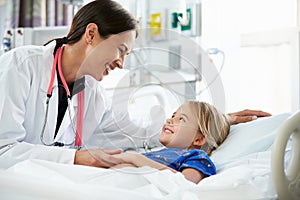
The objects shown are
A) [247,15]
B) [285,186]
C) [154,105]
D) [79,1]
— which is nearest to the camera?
[285,186]

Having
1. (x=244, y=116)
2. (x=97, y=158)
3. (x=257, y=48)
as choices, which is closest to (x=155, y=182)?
(x=97, y=158)

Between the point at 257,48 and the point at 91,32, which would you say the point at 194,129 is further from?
the point at 257,48

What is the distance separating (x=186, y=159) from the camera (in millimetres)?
1455

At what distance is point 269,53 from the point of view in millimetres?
3002

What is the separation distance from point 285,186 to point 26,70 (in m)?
0.91

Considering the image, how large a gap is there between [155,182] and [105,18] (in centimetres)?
68

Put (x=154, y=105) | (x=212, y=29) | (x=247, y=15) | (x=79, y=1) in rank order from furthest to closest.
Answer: (x=212, y=29)
(x=247, y=15)
(x=79, y=1)
(x=154, y=105)

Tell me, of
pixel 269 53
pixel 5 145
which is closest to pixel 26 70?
pixel 5 145

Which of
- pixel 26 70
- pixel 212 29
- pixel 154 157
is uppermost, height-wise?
pixel 212 29

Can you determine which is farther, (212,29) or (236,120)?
(212,29)

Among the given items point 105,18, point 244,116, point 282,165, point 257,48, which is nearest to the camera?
point 282,165

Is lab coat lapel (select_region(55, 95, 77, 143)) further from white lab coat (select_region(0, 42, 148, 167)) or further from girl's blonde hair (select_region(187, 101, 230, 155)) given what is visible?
girl's blonde hair (select_region(187, 101, 230, 155))

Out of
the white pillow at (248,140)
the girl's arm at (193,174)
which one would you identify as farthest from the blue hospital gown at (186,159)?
the white pillow at (248,140)

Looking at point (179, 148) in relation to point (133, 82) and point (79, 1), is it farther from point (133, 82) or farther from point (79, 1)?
point (79, 1)
